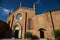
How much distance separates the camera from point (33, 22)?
27438 millimetres

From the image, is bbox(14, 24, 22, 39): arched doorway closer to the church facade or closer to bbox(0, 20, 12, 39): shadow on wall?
the church facade

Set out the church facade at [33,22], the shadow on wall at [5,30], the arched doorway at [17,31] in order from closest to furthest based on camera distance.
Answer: the church facade at [33,22]
the arched doorway at [17,31]
the shadow on wall at [5,30]

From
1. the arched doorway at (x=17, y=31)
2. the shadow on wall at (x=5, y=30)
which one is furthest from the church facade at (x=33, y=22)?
the shadow on wall at (x=5, y=30)

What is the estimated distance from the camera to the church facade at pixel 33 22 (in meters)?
23.5

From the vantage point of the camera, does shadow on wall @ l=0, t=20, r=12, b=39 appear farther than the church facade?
Yes

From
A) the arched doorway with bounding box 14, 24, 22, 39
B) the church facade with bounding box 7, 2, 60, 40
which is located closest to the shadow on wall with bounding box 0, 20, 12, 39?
the church facade with bounding box 7, 2, 60, 40

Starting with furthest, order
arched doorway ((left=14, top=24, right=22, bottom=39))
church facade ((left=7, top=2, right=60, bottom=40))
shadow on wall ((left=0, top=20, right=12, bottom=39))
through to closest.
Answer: shadow on wall ((left=0, top=20, right=12, bottom=39)) < arched doorway ((left=14, top=24, right=22, bottom=39)) < church facade ((left=7, top=2, right=60, bottom=40))

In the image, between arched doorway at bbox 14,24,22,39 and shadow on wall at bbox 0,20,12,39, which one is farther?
shadow on wall at bbox 0,20,12,39

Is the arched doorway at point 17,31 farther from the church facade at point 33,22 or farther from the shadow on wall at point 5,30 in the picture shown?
the shadow on wall at point 5,30

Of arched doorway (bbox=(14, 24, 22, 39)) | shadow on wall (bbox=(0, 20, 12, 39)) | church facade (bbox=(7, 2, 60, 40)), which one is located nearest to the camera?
church facade (bbox=(7, 2, 60, 40))

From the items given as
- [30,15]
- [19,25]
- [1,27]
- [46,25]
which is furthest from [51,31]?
[1,27]

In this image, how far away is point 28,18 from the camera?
94.2 ft

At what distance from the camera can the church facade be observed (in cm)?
2347

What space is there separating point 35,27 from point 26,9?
687cm
